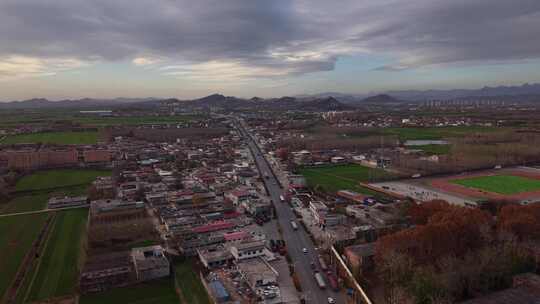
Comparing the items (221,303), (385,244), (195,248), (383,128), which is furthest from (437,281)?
(383,128)

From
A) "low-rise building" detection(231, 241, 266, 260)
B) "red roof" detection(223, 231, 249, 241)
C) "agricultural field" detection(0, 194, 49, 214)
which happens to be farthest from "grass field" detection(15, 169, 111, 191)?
"low-rise building" detection(231, 241, 266, 260)

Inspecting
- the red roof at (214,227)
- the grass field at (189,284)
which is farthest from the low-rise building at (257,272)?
the red roof at (214,227)

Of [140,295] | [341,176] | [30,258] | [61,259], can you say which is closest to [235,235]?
[140,295]

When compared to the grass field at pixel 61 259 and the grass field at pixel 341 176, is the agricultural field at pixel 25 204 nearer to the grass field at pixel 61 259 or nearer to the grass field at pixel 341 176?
the grass field at pixel 61 259

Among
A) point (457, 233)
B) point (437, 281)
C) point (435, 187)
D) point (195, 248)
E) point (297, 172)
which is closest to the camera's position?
point (437, 281)

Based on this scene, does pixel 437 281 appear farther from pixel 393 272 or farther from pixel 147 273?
pixel 147 273

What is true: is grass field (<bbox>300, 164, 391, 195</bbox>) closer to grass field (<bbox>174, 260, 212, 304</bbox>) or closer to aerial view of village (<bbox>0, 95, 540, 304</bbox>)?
aerial view of village (<bbox>0, 95, 540, 304</bbox>)

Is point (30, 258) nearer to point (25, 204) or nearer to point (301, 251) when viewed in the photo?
point (25, 204)
